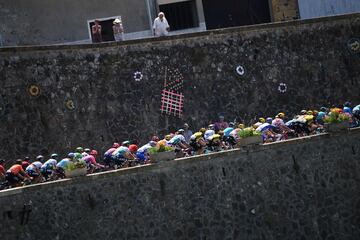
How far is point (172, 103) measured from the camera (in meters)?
34.2

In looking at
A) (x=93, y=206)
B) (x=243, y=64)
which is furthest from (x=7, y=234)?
(x=243, y=64)

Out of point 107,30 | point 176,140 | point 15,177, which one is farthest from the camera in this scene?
point 107,30

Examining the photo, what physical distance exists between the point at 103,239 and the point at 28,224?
6.79 ft

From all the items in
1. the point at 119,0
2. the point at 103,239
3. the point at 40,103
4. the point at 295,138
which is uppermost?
the point at 119,0

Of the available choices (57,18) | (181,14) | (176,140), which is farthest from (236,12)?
(176,140)

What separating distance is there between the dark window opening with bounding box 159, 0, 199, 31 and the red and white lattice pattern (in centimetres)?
715

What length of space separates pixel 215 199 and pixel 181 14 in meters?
16.4

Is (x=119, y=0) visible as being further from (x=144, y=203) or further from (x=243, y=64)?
(x=144, y=203)

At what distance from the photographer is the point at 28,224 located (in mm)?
24391

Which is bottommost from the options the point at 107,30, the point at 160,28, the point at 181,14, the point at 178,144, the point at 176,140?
the point at 178,144

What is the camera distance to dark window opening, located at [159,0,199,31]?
4088 centimetres

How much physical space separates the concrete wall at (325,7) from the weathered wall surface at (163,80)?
3932 mm

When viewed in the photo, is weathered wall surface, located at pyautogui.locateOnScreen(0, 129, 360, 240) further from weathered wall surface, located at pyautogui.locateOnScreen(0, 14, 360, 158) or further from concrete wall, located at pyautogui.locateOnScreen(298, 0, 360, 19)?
concrete wall, located at pyautogui.locateOnScreen(298, 0, 360, 19)

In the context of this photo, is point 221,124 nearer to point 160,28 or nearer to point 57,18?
point 160,28
